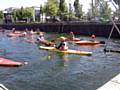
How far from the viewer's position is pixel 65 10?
421 feet

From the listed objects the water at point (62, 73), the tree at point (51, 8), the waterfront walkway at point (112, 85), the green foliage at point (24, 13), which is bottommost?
the green foliage at point (24, 13)

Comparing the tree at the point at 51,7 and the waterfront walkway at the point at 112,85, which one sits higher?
the waterfront walkway at the point at 112,85

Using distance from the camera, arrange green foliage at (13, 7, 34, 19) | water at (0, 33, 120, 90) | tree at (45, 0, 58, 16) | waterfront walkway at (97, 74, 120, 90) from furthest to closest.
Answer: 1. green foliage at (13, 7, 34, 19)
2. tree at (45, 0, 58, 16)
3. water at (0, 33, 120, 90)
4. waterfront walkway at (97, 74, 120, 90)

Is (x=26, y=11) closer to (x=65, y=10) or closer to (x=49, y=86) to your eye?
(x=65, y=10)

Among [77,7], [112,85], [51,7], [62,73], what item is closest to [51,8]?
[51,7]

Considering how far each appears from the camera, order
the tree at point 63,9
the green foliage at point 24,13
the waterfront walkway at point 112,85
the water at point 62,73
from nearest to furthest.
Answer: the waterfront walkway at point 112,85
the water at point 62,73
the tree at point 63,9
the green foliage at point 24,13

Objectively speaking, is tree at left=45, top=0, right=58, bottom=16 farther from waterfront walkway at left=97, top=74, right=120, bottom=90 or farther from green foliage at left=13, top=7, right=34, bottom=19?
waterfront walkway at left=97, top=74, right=120, bottom=90

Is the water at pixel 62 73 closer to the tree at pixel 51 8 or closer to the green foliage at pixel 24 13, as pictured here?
the tree at pixel 51 8

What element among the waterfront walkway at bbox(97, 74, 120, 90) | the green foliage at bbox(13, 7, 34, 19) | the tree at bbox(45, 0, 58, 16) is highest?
the waterfront walkway at bbox(97, 74, 120, 90)

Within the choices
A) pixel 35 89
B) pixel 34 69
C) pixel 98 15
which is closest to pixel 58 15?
pixel 98 15

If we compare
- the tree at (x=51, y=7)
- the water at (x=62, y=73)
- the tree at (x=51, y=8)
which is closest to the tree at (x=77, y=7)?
the tree at (x=51, y=7)

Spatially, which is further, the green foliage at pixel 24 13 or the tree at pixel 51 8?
the green foliage at pixel 24 13

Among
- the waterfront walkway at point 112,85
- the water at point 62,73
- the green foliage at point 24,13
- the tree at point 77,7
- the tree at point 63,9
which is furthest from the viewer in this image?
the green foliage at point 24,13

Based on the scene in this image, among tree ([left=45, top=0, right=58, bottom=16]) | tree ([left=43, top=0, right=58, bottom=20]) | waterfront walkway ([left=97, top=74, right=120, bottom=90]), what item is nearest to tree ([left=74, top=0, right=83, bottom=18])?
tree ([left=43, top=0, right=58, bottom=20])
